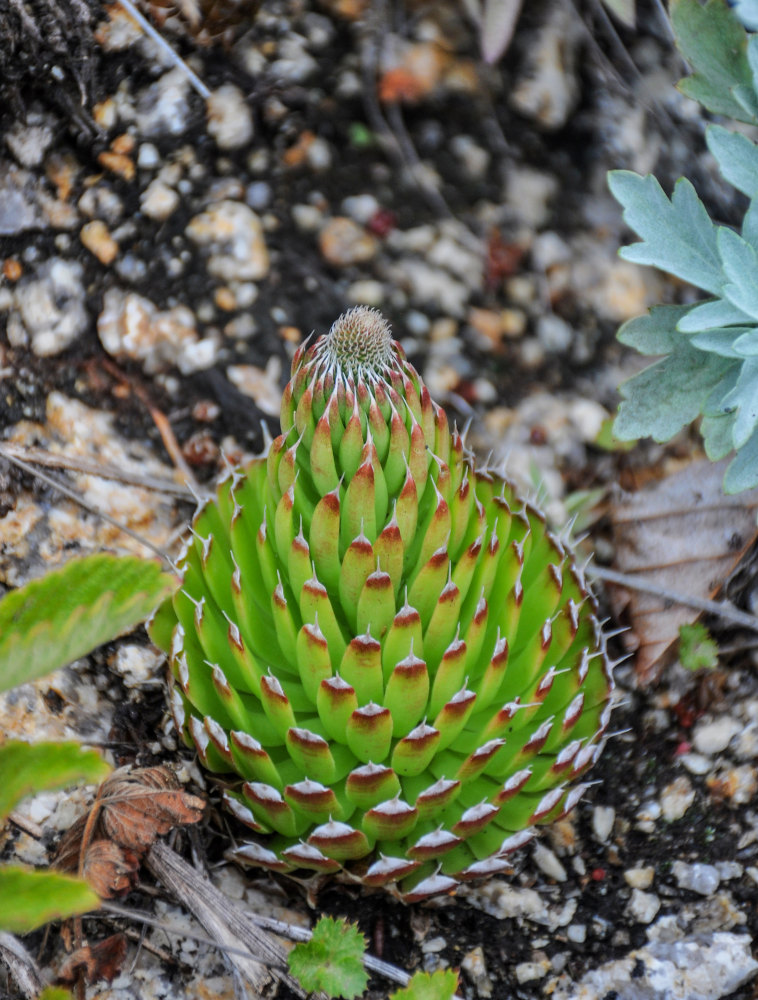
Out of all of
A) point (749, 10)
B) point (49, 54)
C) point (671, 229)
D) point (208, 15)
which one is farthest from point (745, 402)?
point (49, 54)

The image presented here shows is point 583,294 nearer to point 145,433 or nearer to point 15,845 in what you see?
point 145,433

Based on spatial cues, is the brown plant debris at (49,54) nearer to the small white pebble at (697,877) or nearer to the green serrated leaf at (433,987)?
the green serrated leaf at (433,987)

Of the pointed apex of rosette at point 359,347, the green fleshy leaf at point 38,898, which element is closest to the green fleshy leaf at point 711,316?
the pointed apex of rosette at point 359,347

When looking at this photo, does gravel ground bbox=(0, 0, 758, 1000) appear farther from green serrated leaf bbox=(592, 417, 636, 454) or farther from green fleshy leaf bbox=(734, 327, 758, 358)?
green fleshy leaf bbox=(734, 327, 758, 358)

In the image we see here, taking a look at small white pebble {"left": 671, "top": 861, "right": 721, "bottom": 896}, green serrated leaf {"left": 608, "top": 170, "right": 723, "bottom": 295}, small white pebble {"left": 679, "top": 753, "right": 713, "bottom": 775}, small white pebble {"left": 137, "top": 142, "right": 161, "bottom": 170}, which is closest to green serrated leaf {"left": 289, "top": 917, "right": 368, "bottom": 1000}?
small white pebble {"left": 671, "top": 861, "right": 721, "bottom": 896}

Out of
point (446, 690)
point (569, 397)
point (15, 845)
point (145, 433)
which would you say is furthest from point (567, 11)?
point (15, 845)

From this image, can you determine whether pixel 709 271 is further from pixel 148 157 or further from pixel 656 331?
pixel 148 157
